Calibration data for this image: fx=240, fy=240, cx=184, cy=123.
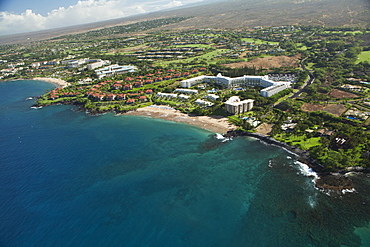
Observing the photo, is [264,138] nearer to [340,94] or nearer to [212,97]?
[212,97]

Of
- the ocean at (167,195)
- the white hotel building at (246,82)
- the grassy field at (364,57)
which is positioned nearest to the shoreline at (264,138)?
the ocean at (167,195)

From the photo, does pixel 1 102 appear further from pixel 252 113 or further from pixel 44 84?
pixel 252 113

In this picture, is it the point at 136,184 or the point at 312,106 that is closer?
the point at 136,184

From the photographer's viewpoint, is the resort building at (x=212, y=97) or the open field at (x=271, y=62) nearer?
the resort building at (x=212, y=97)

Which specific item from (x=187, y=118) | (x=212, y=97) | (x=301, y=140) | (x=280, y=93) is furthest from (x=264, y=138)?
(x=212, y=97)

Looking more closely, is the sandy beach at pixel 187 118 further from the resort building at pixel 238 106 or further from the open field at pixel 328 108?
the open field at pixel 328 108

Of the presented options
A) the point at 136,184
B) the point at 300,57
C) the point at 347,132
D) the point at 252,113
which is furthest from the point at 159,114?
the point at 300,57

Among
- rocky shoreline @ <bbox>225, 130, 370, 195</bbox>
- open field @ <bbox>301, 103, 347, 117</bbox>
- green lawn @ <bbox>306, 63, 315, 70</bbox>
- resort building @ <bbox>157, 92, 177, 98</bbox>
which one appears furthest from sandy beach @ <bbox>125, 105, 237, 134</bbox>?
green lawn @ <bbox>306, 63, 315, 70</bbox>
